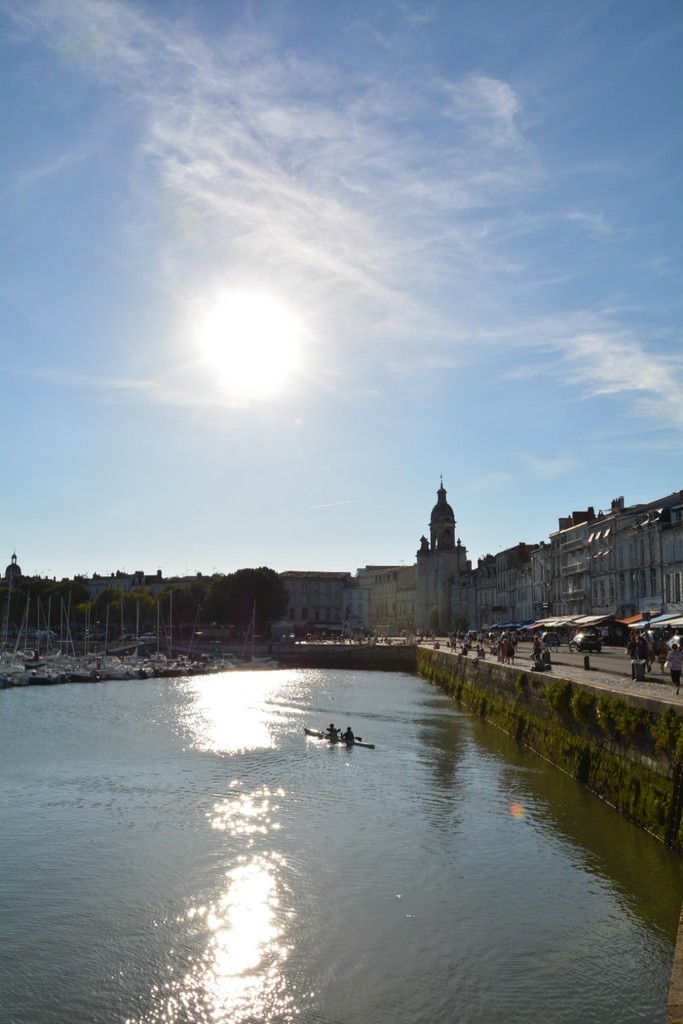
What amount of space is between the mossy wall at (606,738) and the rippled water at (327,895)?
2.42ft

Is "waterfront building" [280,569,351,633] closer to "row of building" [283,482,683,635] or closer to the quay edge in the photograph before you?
"row of building" [283,482,683,635]

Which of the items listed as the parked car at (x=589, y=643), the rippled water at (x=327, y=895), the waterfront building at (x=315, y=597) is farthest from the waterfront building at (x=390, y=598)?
the rippled water at (x=327, y=895)

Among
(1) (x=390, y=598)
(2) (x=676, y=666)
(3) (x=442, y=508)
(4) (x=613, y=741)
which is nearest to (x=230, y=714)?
(4) (x=613, y=741)

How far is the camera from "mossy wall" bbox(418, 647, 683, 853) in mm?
19422

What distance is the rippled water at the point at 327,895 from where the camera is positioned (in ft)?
45.1

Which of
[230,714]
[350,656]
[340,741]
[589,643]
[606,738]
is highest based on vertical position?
[589,643]

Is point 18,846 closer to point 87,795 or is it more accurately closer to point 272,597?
point 87,795

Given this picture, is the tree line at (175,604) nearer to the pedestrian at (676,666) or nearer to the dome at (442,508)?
the dome at (442,508)

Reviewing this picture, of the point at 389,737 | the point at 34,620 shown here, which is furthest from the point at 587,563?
the point at 34,620

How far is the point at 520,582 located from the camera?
106438 mm

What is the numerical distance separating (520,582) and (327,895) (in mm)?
91014

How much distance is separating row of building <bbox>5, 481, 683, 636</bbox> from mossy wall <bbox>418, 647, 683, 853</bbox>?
65.4 ft

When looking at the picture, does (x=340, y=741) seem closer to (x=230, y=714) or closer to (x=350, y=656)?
(x=230, y=714)

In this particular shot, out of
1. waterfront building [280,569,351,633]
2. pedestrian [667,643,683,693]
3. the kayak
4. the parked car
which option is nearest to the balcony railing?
the parked car
